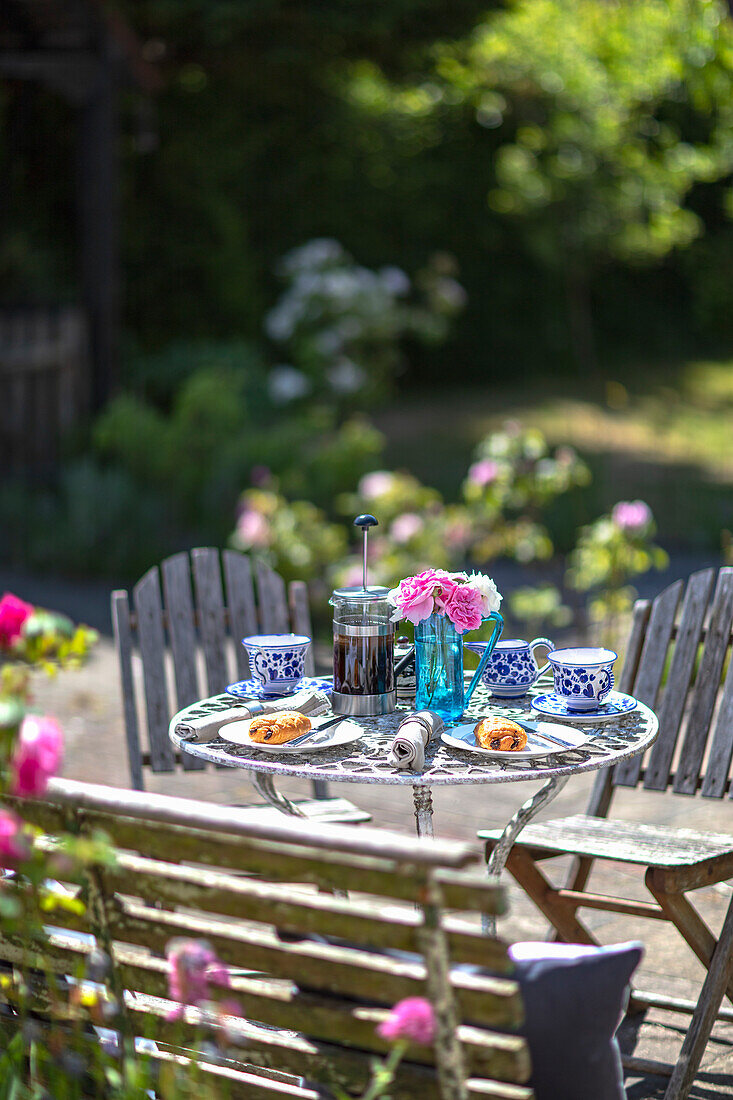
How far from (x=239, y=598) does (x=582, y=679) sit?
137 cm

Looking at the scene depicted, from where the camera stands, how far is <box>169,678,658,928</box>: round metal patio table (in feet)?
8.86

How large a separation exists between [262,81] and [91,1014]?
45.4ft

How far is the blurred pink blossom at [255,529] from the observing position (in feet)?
23.1

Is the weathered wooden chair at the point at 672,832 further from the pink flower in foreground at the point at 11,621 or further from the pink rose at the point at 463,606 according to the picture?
the pink flower in foreground at the point at 11,621

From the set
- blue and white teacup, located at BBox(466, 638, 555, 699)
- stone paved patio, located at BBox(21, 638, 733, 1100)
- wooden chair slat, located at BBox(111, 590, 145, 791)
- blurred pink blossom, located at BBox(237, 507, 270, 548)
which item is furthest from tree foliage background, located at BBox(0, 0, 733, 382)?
blue and white teacup, located at BBox(466, 638, 555, 699)

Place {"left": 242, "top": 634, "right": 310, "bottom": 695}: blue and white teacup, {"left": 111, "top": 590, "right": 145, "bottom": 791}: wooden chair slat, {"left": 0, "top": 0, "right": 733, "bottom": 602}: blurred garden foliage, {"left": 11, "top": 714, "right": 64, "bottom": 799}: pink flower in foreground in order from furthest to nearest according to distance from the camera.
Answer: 1. {"left": 0, "top": 0, "right": 733, "bottom": 602}: blurred garden foliage
2. {"left": 111, "top": 590, "right": 145, "bottom": 791}: wooden chair slat
3. {"left": 242, "top": 634, "right": 310, "bottom": 695}: blue and white teacup
4. {"left": 11, "top": 714, "right": 64, "bottom": 799}: pink flower in foreground

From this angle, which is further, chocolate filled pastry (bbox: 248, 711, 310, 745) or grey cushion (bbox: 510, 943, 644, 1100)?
chocolate filled pastry (bbox: 248, 711, 310, 745)

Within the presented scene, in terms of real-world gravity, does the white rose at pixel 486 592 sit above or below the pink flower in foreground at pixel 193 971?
above

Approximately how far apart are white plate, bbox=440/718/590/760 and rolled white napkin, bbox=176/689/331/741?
0.32m

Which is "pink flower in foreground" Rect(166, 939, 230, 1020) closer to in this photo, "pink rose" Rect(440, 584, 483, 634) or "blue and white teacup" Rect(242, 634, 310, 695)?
"pink rose" Rect(440, 584, 483, 634)

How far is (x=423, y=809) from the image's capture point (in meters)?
3.00

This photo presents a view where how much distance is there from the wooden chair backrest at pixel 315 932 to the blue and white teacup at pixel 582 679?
112 cm

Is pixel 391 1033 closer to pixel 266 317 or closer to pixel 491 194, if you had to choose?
pixel 266 317

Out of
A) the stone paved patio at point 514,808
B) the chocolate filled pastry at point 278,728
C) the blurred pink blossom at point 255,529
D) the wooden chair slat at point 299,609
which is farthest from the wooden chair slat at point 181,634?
the blurred pink blossom at point 255,529
